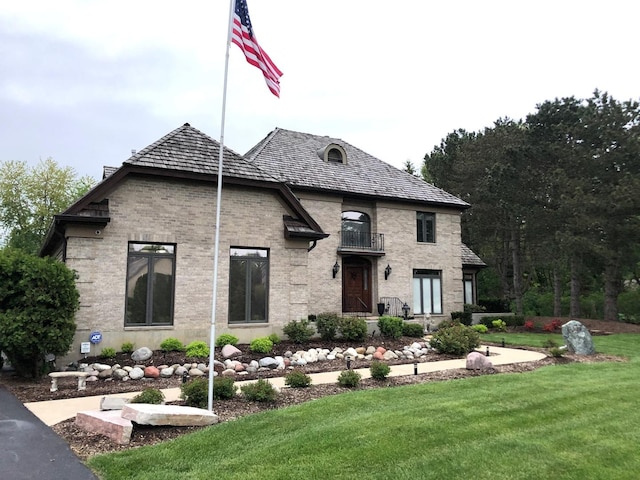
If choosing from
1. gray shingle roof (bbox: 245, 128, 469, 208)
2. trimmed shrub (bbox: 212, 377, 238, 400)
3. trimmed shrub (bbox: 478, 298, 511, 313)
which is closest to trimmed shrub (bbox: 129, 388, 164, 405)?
trimmed shrub (bbox: 212, 377, 238, 400)

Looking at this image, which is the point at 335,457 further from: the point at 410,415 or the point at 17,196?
the point at 17,196

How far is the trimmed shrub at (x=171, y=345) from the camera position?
11.7 meters

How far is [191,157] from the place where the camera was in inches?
517

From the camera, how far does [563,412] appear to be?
20.4ft

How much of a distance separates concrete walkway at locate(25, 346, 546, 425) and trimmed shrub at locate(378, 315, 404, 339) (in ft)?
9.41

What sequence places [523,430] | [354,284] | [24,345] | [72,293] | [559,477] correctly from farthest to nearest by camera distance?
[354,284], [72,293], [24,345], [523,430], [559,477]

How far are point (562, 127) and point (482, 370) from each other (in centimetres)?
2189

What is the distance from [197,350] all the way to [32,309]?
12.3 feet

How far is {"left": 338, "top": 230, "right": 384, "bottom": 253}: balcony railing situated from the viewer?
2131cm

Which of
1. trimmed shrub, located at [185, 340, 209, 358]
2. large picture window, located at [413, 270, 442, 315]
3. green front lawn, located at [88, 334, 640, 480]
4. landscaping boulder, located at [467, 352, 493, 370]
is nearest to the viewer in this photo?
green front lawn, located at [88, 334, 640, 480]

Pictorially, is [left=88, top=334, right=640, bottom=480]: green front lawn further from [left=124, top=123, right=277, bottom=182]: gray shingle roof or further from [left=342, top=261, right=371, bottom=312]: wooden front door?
[left=342, top=261, right=371, bottom=312]: wooden front door

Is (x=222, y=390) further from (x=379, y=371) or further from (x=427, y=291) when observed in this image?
(x=427, y=291)

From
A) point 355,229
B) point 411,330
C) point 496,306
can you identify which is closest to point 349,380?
point 411,330

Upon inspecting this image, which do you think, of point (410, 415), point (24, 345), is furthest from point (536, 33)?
point (24, 345)
